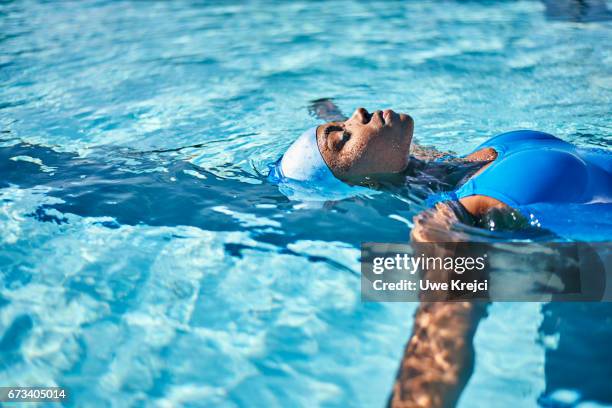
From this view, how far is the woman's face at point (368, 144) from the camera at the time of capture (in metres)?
4.02

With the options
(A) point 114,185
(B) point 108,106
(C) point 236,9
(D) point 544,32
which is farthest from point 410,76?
(C) point 236,9

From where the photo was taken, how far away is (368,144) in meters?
4.02

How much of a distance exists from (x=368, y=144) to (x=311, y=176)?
1.61ft

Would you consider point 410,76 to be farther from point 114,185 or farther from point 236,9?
point 236,9

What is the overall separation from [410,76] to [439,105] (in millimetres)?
1151

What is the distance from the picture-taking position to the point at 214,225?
4.19 m

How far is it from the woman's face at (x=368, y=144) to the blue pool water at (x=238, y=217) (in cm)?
27

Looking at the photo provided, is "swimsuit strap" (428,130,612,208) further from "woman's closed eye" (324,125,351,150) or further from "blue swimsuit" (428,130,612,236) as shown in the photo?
"woman's closed eye" (324,125,351,150)

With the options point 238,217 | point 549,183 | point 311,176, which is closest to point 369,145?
point 311,176

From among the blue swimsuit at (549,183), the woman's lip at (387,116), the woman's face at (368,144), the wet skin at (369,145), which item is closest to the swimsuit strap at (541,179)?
the blue swimsuit at (549,183)

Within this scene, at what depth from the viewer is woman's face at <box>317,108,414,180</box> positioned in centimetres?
402

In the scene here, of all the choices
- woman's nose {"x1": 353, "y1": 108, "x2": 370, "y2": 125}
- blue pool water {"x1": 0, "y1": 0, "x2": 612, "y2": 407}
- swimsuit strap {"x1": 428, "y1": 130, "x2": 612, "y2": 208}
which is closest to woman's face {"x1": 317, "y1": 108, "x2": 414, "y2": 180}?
woman's nose {"x1": 353, "y1": 108, "x2": 370, "y2": 125}

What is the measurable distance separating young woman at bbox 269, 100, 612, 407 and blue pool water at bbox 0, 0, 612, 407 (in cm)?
17

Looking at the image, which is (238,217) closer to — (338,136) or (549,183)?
(338,136)
